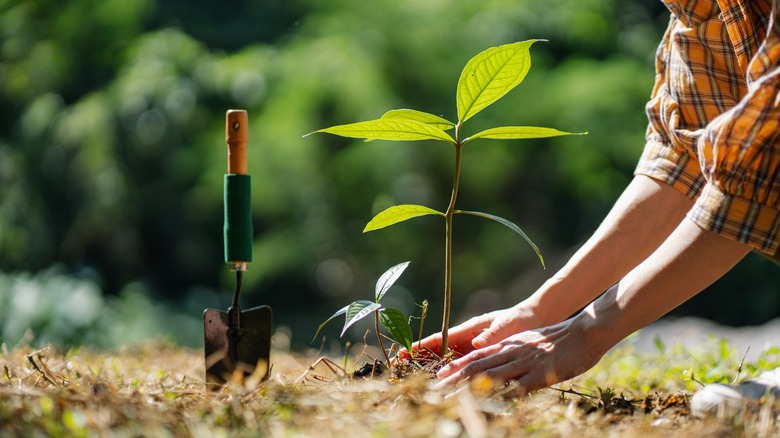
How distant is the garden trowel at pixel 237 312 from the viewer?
161 centimetres

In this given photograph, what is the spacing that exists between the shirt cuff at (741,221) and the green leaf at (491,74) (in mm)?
391

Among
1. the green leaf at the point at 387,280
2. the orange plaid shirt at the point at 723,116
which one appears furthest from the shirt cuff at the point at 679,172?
the green leaf at the point at 387,280

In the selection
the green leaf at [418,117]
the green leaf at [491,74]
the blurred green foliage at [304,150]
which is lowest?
the blurred green foliage at [304,150]

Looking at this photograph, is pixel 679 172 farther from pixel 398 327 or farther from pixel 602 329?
pixel 398 327

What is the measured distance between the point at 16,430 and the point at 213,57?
522cm

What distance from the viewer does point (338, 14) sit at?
20.2ft

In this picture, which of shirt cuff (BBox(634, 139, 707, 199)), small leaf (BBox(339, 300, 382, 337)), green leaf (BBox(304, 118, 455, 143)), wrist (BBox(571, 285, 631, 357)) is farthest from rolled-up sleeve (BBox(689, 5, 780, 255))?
small leaf (BBox(339, 300, 382, 337))

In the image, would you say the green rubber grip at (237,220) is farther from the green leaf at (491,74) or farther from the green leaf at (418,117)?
the green leaf at (491,74)

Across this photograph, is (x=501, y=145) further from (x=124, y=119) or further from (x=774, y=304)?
(x=124, y=119)

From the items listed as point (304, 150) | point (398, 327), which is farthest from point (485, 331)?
point (304, 150)

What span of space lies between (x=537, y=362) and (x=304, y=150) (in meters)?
4.24

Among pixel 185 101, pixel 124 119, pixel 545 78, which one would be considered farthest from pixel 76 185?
pixel 545 78

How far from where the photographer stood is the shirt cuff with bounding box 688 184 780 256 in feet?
4.35

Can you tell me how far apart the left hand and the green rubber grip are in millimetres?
476
